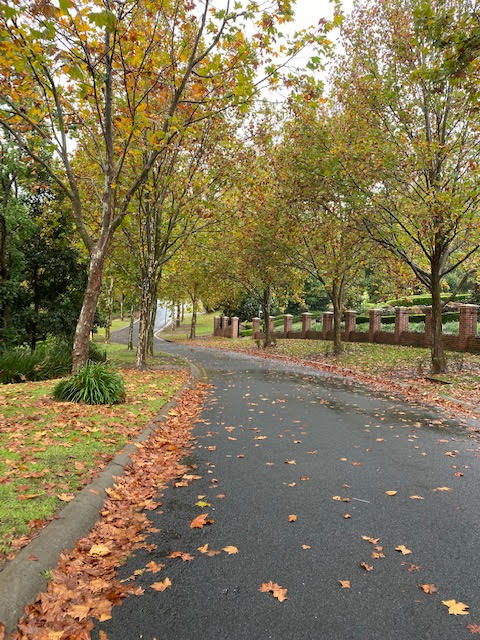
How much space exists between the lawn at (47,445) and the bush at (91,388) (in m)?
0.22

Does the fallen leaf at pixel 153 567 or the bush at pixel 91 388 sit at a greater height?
the bush at pixel 91 388

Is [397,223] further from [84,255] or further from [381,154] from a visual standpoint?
[84,255]

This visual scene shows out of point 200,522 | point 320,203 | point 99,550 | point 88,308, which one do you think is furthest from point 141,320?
point 99,550

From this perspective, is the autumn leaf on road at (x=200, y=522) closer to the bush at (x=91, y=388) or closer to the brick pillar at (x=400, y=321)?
the bush at (x=91, y=388)

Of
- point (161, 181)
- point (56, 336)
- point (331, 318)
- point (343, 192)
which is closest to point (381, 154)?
point (343, 192)

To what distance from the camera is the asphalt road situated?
2.57 m

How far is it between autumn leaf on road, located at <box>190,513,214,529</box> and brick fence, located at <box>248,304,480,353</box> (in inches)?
680

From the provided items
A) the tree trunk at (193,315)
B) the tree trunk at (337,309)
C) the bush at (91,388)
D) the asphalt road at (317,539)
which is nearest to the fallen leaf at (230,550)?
the asphalt road at (317,539)

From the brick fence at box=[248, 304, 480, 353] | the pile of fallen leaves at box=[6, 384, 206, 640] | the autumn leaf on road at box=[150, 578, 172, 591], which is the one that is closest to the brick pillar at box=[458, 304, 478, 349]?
the brick fence at box=[248, 304, 480, 353]

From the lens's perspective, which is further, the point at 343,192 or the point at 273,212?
the point at 273,212

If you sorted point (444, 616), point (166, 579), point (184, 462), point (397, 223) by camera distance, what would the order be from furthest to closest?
point (397, 223), point (184, 462), point (166, 579), point (444, 616)

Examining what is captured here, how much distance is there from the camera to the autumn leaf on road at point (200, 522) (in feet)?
12.4

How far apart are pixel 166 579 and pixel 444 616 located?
174 centimetres

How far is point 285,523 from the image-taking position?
12.5 ft
